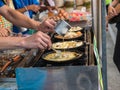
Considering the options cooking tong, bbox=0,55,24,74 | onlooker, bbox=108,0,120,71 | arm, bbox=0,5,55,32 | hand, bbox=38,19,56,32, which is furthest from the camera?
onlooker, bbox=108,0,120,71

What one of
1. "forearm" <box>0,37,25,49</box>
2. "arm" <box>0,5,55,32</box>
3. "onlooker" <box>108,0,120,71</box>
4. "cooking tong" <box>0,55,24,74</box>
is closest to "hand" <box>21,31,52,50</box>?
"forearm" <box>0,37,25,49</box>

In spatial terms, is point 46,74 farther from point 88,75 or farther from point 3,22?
point 3,22

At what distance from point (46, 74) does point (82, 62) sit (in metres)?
0.32

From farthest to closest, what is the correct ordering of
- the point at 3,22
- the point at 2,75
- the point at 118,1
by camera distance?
the point at 118,1 < the point at 3,22 < the point at 2,75

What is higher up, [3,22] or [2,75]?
[3,22]

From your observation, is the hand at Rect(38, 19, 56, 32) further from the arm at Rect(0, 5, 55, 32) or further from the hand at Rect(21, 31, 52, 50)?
the hand at Rect(21, 31, 52, 50)

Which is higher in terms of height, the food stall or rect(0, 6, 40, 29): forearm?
rect(0, 6, 40, 29): forearm

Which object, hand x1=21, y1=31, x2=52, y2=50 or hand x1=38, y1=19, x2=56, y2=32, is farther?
hand x1=38, y1=19, x2=56, y2=32

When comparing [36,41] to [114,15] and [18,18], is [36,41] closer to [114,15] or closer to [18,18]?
[18,18]

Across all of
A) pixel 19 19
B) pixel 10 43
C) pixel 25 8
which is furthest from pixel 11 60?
pixel 25 8

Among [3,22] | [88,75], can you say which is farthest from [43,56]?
[3,22]

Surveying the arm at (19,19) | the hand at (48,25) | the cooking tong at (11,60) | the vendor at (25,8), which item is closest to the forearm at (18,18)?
the arm at (19,19)

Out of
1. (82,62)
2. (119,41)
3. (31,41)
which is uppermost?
(31,41)

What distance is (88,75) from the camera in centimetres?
Result: 124
